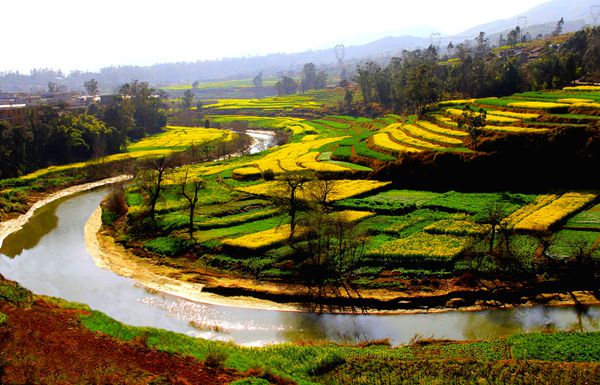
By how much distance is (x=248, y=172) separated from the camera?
56219mm

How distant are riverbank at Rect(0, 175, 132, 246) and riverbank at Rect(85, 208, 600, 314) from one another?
55.3ft

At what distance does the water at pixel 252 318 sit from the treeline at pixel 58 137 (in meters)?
33.0

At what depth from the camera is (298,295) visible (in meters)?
31.4

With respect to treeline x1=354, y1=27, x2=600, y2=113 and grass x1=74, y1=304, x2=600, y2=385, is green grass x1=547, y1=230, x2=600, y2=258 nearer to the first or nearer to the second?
grass x1=74, y1=304, x2=600, y2=385

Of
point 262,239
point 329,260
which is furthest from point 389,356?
point 262,239

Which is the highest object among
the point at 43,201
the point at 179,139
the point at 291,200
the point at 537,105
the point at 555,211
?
the point at 537,105

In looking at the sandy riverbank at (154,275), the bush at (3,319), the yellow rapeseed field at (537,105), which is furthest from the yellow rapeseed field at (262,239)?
the yellow rapeseed field at (537,105)

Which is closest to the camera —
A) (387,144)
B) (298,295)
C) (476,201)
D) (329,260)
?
(298,295)

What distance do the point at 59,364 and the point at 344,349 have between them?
1182 centimetres

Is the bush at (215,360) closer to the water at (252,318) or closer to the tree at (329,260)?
the water at (252,318)

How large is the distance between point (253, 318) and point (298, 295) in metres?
2.95

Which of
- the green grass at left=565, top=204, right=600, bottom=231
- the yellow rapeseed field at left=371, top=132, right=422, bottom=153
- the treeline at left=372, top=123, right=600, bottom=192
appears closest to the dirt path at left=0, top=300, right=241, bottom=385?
the green grass at left=565, top=204, right=600, bottom=231

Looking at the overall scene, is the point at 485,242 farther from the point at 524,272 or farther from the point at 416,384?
the point at 416,384

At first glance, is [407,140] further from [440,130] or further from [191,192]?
[191,192]
